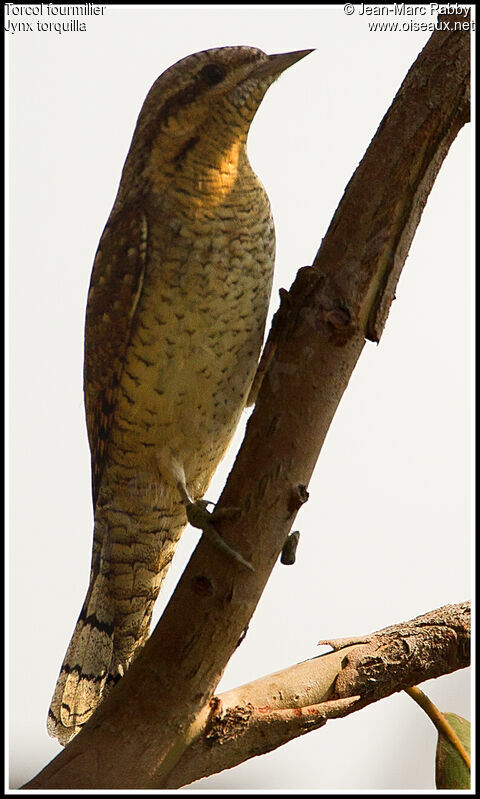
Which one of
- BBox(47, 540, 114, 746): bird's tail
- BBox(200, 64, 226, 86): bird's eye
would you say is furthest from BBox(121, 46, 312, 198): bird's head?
BBox(47, 540, 114, 746): bird's tail

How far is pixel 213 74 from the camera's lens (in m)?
1.30

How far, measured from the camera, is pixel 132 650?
1550mm

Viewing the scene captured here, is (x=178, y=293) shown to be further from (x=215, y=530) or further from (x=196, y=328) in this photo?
(x=215, y=530)

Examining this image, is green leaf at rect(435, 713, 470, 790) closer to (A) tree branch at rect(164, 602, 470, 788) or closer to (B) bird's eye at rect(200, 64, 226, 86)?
(A) tree branch at rect(164, 602, 470, 788)

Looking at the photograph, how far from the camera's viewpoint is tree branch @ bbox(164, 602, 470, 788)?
3.92 feet

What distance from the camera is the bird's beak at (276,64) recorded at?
128 centimetres

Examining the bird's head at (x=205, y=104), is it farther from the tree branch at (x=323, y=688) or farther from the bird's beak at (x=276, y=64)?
the tree branch at (x=323, y=688)

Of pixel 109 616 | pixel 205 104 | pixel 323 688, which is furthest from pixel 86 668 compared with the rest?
pixel 205 104

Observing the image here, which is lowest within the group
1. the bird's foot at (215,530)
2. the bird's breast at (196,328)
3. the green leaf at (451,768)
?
the green leaf at (451,768)

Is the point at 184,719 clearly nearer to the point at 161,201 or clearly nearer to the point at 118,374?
the point at 118,374

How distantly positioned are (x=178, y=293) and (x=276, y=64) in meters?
0.41

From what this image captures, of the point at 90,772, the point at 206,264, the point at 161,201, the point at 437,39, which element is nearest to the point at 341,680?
the point at 90,772

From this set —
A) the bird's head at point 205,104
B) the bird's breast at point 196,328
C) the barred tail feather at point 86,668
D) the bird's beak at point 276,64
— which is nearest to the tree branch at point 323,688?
the barred tail feather at point 86,668

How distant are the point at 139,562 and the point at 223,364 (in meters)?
0.46
